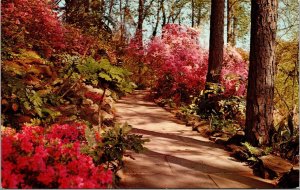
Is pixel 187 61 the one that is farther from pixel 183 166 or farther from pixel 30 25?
pixel 183 166

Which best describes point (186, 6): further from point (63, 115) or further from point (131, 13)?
point (63, 115)

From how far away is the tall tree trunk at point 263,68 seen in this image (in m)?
6.31

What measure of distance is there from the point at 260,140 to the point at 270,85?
93 cm

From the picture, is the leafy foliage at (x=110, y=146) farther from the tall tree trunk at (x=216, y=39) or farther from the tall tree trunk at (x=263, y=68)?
the tall tree trunk at (x=216, y=39)

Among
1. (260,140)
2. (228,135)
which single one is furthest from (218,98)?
(260,140)

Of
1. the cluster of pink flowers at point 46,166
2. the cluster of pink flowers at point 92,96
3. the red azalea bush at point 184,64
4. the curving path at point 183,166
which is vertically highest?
the red azalea bush at point 184,64

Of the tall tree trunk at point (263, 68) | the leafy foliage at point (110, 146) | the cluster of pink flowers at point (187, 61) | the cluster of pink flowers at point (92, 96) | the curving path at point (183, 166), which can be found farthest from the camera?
the cluster of pink flowers at point (187, 61)

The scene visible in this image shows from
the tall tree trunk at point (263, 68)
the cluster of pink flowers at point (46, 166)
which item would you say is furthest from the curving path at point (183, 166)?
the cluster of pink flowers at point (46, 166)

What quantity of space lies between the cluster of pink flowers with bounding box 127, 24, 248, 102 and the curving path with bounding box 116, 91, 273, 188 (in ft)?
11.4

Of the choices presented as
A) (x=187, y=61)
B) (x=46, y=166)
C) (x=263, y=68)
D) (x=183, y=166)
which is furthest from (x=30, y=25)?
(x=46, y=166)

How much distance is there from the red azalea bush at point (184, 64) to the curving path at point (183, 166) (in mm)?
3542

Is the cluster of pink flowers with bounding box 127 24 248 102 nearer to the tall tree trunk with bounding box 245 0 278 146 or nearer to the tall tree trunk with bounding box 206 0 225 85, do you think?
the tall tree trunk with bounding box 206 0 225 85

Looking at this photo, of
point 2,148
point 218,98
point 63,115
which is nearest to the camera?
point 2,148

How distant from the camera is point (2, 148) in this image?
3.40 meters
